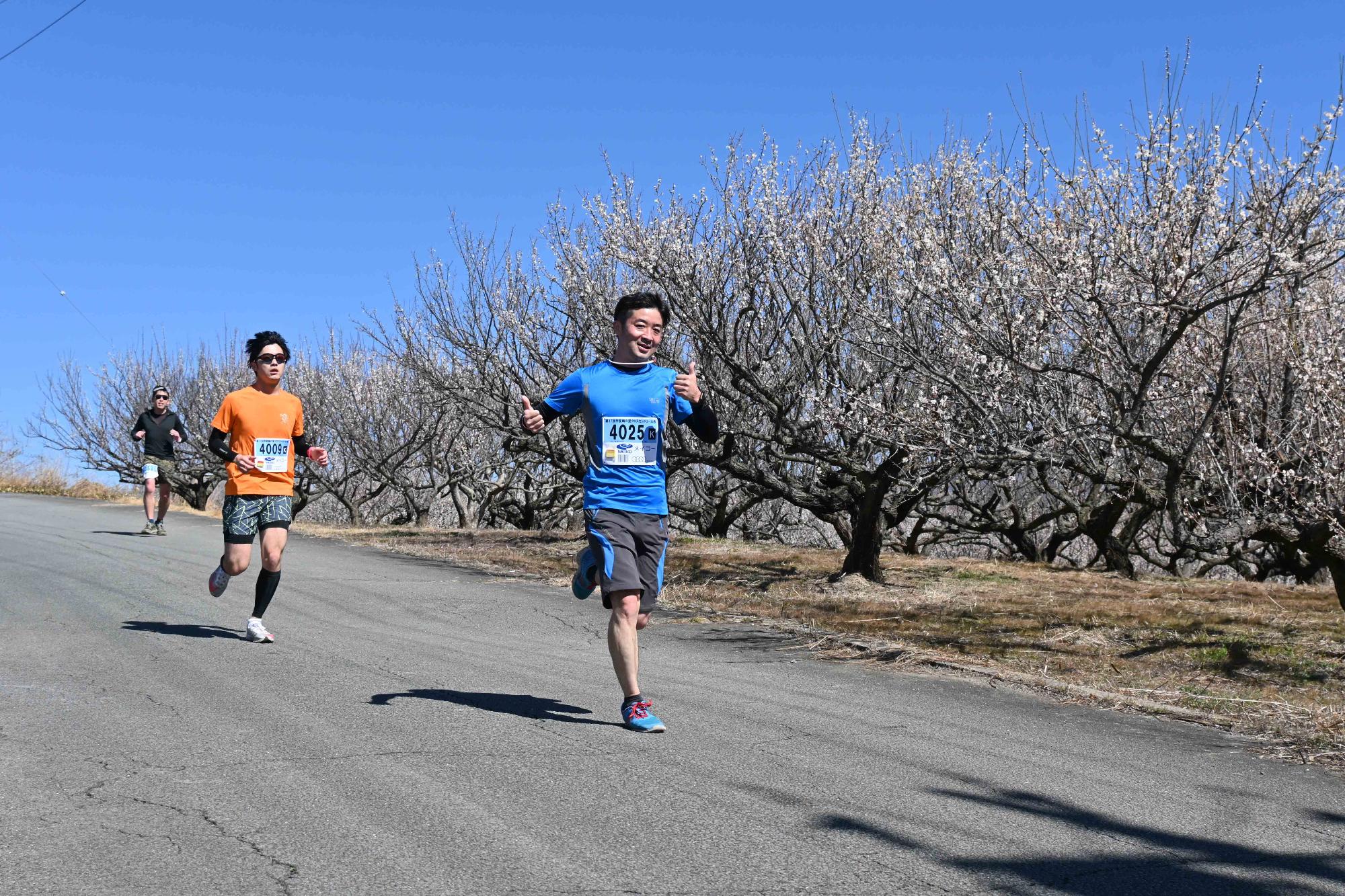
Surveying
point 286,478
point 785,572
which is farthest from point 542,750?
point 785,572

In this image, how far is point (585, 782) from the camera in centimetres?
457

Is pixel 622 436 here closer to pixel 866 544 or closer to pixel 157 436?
pixel 866 544

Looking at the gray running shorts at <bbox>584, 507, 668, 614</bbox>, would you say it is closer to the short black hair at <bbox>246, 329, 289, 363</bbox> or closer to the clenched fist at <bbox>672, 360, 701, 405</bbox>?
the clenched fist at <bbox>672, 360, 701, 405</bbox>


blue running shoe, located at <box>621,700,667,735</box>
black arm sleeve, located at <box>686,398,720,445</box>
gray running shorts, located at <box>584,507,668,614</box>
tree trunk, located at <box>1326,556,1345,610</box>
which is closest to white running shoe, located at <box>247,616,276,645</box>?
gray running shorts, located at <box>584,507,668,614</box>

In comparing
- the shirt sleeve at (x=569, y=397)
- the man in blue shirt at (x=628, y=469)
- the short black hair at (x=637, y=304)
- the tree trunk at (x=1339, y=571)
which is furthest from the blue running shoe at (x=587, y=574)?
the tree trunk at (x=1339, y=571)

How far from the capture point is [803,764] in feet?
16.1

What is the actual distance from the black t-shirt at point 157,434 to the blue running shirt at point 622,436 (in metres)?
12.1

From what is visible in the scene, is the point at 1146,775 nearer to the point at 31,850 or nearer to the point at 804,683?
the point at 804,683

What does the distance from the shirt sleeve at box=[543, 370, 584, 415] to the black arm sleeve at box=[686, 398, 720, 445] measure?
1.73 ft

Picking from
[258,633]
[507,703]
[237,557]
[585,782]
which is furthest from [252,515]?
[585,782]

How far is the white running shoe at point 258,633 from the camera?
7895mm

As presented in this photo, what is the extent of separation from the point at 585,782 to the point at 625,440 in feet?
5.51

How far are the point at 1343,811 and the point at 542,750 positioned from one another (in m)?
3.02

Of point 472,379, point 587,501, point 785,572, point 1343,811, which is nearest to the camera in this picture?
point 1343,811
